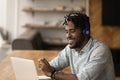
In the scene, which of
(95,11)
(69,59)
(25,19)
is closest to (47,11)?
(25,19)

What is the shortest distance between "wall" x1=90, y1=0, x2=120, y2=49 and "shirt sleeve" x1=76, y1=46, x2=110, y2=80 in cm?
355

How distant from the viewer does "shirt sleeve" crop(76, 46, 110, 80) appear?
210 centimetres

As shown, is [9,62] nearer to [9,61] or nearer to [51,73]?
[9,61]

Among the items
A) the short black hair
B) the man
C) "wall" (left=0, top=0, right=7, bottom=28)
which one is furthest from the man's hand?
"wall" (left=0, top=0, right=7, bottom=28)

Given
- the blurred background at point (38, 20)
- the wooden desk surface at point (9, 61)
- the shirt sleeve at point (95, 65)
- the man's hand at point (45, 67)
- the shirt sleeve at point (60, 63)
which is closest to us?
the shirt sleeve at point (95, 65)

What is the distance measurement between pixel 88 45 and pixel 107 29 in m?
3.57

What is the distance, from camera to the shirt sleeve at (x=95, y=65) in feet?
6.90

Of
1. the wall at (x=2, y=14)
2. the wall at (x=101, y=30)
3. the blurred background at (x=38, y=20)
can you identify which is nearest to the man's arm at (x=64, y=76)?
the wall at (x=101, y=30)

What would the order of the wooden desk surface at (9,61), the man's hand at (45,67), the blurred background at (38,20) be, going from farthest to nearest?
the blurred background at (38,20) < the wooden desk surface at (9,61) < the man's hand at (45,67)

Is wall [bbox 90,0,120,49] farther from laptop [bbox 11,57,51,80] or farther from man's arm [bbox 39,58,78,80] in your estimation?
laptop [bbox 11,57,51,80]

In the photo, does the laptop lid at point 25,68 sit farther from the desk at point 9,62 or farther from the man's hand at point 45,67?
the desk at point 9,62

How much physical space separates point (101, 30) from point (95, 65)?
3.69 metres

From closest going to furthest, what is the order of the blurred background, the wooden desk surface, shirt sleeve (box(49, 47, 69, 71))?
shirt sleeve (box(49, 47, 69, 71)) < the wooden desk surface < the blurred background

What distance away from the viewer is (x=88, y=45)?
2240 mm
